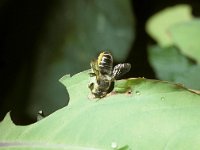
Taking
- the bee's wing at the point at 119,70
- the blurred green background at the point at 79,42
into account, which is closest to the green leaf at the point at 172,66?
the blurred green background at the point at 79,42

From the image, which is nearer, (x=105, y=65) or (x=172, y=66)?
(x=105, y=65)

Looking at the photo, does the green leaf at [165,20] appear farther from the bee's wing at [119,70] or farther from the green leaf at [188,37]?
the bee's wing at [119,70]

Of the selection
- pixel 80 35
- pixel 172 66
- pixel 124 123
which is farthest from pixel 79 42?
pixel 124 123

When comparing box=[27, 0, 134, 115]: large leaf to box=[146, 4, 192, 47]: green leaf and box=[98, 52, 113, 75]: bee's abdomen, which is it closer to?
box=[146, 4, 192, 47]: green leaf

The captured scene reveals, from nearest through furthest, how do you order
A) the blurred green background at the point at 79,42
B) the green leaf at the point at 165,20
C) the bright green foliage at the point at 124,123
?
the bright green foliage at the point at 124,123, the blurred green background at the point at 79,42, the green leaf at the point at 165,20

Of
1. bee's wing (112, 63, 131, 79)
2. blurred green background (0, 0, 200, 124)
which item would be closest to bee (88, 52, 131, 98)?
bee's wing (112, 63, 131, 79)

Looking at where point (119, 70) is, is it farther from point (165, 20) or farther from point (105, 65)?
point (165, 20)
